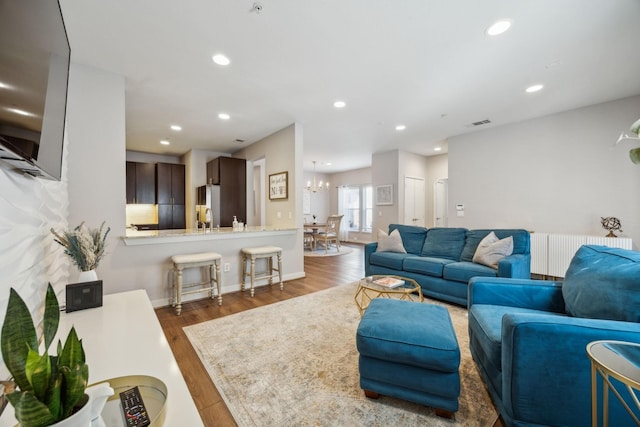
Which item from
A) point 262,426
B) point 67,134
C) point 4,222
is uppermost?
point 67,134

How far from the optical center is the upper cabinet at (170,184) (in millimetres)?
6047

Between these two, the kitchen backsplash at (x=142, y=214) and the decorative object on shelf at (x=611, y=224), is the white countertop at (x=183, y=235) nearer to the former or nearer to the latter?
the kitchen backsplash at (x=142, y=214)

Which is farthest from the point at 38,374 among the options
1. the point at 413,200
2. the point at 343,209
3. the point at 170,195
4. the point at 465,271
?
the point at 343,209

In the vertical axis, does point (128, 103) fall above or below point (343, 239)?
Result: above

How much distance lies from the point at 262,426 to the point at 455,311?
2481mm

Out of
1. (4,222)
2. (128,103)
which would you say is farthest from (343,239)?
(4,222)

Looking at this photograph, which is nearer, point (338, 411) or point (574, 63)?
point (338, 411)

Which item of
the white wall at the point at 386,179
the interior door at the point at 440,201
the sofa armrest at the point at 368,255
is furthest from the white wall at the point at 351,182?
the sofa armrest at the point at 368,255

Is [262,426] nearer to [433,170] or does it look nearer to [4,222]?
[4,222]

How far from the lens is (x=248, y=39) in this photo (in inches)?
89.0

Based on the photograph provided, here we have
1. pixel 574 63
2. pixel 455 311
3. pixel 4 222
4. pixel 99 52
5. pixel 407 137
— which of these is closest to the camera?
pixel 4 222

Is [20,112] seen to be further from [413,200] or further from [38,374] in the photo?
[413,200]

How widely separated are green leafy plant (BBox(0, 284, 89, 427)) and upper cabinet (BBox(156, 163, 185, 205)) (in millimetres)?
6400

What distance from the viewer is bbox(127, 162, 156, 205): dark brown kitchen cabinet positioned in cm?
577
